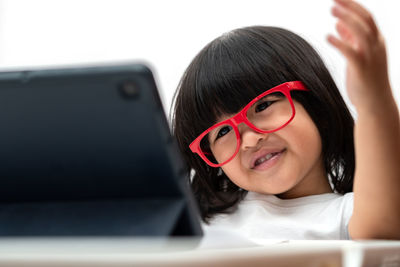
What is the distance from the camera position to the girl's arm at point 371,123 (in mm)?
538

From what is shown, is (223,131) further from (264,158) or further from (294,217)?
(294,217)

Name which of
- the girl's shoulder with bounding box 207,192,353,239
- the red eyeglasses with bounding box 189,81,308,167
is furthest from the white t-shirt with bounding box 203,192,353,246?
the red eyeglasses with bounding box 189,81,308,167

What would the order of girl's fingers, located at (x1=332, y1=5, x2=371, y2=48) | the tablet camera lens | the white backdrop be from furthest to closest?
the white backdrop, girl's fingers, located at (x1=332, y1=5, x2=371, y2=48), the tablet camera lens

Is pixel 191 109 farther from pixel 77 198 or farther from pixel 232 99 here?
pixel 77 198

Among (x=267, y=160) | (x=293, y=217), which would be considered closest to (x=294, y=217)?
(x=293, y=217)

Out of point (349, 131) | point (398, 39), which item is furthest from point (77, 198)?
point (398, 39)

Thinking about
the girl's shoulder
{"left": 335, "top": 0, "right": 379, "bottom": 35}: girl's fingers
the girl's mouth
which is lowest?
the girl's shoulder

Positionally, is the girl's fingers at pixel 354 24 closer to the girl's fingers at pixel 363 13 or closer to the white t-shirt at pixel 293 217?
the girl's fingers at pixel 363 13

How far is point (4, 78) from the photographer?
0.40 metres

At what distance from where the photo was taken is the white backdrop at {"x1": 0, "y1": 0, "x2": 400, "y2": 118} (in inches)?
55.8

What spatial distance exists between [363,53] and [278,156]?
0.37m

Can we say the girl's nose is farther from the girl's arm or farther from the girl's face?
the girl's arm

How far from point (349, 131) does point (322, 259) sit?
675 millimetres

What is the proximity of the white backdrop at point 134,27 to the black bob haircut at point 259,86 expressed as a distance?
1.33ft
